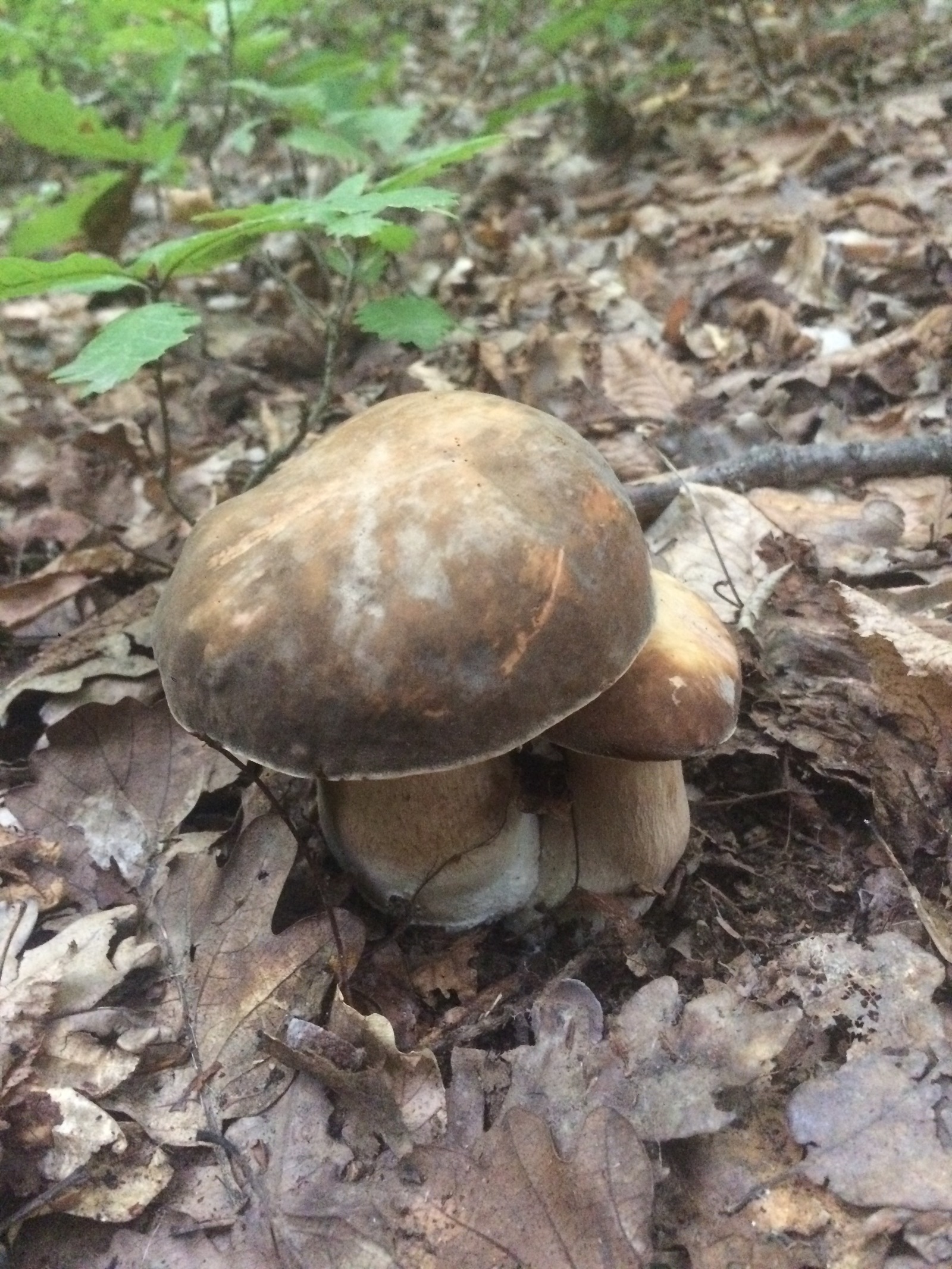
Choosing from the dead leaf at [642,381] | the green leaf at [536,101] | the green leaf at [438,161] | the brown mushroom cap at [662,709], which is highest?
the green leaf at [438,161]

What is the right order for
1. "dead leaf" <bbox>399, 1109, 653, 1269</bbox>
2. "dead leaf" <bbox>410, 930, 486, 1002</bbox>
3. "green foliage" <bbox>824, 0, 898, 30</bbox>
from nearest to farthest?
"dead leaf" <bbox>399, 1109, 653, 1269</bbox> → "dead leaf" <bbox>410, 930, 486, 1002</bbox> → "green foliage" <bbox>824, 0, 898, 30</bbox>

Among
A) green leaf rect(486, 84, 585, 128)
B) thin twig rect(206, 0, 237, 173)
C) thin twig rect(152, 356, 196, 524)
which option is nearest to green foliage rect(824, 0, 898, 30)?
green leaf rect(486, 84, 585, 128)

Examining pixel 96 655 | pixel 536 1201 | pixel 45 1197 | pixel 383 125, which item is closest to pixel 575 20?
pixel 383 125

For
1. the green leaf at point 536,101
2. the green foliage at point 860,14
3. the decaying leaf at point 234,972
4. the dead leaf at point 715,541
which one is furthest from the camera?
the green foliage at point 860,14

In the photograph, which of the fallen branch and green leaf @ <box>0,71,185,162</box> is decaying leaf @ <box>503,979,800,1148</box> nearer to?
the fallen branch

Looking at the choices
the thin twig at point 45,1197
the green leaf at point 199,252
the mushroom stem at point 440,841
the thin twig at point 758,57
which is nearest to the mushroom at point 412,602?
the mushroom stem at point 440,841

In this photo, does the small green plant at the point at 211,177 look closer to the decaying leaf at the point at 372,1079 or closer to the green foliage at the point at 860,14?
the decaying leaf at the point at 372,1079
